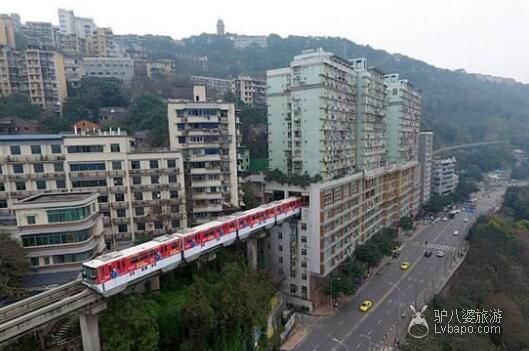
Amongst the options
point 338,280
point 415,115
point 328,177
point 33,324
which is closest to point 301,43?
point 415,115

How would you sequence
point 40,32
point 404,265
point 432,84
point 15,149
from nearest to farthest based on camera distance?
point 15,149 → point 404,265 → point 40,32 → point 432,84

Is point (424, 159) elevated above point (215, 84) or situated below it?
below

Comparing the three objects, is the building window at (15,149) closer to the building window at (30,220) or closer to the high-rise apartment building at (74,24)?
the building window at (30,220)

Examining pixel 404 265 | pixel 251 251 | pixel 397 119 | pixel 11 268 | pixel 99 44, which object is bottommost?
pixel 404 265

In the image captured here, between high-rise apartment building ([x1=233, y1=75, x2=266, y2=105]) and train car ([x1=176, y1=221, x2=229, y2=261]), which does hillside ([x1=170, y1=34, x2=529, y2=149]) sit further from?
train car ([x1=176, y1=221, x2=229, y2=261])

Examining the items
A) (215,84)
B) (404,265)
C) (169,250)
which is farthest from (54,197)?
(215,84)

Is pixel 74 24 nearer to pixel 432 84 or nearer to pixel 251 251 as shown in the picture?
pixel 251 251

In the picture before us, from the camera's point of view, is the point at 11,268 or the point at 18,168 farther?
the point at 18,168
